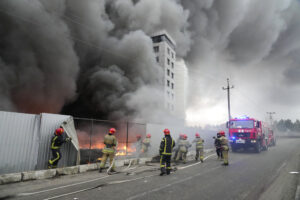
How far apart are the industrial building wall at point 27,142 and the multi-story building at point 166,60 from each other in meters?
32.2

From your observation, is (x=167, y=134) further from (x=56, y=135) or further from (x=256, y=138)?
(x=256, y=138)

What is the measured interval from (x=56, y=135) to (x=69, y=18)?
1848cm

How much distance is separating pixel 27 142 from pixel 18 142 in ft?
0.86

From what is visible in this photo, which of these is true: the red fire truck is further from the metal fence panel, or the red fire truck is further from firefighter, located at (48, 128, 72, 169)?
the metal fence panel

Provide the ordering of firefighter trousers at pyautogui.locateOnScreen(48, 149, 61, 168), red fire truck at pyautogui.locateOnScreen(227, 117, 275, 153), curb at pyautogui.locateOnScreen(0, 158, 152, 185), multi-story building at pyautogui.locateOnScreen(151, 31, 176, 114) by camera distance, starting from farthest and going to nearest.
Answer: multi-story building at pyautogui.locateOnScreen(151, 31, 176, 114) < red fire truck at pyautogui.locateOnScreen(227, 117, 275, 153) < firefighter trousers at pyautogui.locateOnScreen(48, 149, 61, 168) < curb at pyautogui.locateOnScreen(0, 158, 152, 185)

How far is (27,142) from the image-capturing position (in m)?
6.21

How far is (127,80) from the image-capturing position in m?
26.1

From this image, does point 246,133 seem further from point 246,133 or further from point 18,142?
point 18,142

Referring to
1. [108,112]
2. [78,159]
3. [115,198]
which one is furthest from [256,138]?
[108,112]

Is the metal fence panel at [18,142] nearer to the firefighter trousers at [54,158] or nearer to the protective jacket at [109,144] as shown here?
the firefighter trousers at [54,158]

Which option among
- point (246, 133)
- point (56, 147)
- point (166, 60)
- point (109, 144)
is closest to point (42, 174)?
point (56, 147)

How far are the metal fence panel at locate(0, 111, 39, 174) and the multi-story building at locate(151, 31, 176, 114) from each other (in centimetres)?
3289

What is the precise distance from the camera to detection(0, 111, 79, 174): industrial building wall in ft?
18.7

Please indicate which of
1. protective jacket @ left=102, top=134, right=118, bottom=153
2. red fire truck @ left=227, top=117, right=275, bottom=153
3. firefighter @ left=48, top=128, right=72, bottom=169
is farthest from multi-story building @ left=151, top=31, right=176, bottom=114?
firefighter @ left=48, top=128, right=72, bottom=169
